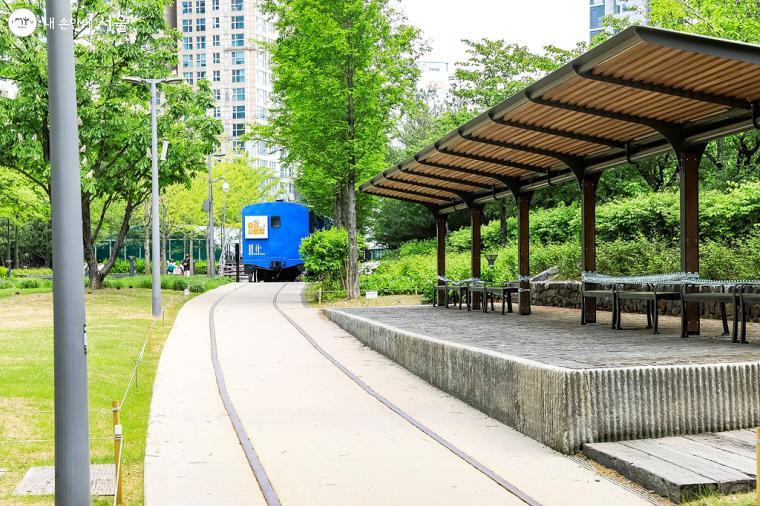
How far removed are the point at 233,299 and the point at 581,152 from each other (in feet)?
59.5

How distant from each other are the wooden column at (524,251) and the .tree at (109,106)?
15.7 m

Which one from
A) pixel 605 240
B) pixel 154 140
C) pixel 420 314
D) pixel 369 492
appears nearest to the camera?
pixel 369 492

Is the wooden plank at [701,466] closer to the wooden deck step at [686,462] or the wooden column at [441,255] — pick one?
the wooden deck step at [686,462]

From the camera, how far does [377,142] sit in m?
30.1

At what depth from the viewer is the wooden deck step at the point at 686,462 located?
6.10 m

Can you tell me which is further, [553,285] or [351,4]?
[351,4]

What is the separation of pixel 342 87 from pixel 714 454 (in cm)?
2311

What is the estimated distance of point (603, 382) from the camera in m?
7.67

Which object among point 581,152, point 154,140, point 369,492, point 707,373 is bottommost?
point 369,492

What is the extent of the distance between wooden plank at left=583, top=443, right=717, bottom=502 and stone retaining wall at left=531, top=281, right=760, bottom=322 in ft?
25.8

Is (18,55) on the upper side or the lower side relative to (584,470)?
upper

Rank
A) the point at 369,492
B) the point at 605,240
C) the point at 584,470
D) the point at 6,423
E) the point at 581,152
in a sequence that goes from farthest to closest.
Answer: the point at 605,240 → the point at 581,152 → the point at 6,423 → the point at 584,470 → the point at 369,492

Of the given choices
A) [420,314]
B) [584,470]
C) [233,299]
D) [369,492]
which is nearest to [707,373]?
[584,470]

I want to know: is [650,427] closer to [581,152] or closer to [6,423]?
[6,423]
